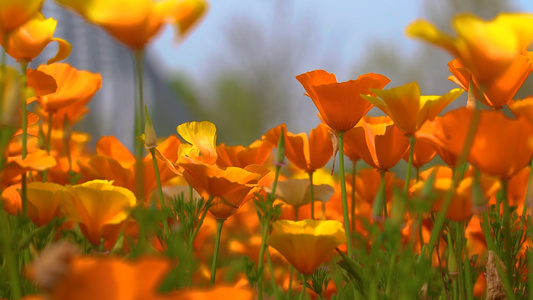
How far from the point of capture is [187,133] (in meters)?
0.89

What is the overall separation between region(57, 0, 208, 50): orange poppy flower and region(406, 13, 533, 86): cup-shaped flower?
222 mm

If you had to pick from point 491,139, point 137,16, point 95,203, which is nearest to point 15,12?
point 137,16

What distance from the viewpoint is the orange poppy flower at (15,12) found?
0.62m

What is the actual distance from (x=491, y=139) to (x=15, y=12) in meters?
0.54

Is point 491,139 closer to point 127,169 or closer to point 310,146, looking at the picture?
point 310,146

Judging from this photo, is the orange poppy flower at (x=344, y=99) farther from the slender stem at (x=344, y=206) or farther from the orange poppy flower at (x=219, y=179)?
the orange poppy flower at (x=219, y=179)

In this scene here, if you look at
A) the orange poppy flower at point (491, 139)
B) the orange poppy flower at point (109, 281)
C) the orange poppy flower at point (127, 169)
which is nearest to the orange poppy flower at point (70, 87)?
the orange poppy flower at point (127, 169)

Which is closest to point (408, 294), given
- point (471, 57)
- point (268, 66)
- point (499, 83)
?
point (471, 57)

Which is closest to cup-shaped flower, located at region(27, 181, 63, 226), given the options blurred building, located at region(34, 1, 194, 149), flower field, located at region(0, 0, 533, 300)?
flower field, located at region(0, 0, 533, 300)

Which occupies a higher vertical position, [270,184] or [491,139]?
[491,139]

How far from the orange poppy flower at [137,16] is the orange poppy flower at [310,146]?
0.52 meters

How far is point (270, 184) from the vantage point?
105 cm

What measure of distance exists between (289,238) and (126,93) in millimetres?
8927

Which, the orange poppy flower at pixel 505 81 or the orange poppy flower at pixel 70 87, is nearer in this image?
the orange poppy flower at pixel 505 81
